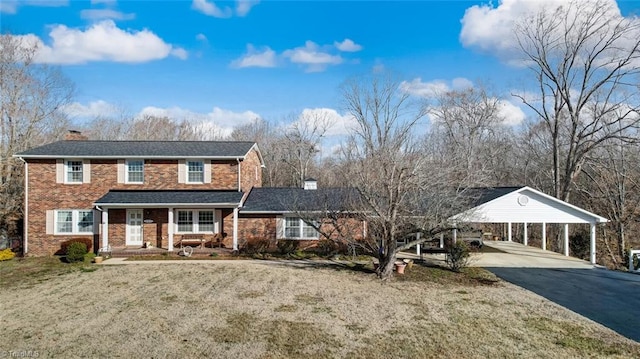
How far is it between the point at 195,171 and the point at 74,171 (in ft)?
21.2

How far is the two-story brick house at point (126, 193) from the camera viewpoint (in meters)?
22.8

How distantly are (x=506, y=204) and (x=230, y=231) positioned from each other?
48.3ft

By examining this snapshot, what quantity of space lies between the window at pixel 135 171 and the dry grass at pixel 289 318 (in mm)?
7279

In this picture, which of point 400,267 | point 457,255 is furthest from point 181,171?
point 457,255

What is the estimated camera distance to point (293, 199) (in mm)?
24078

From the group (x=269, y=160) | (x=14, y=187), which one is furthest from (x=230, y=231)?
(x=269, y=160)

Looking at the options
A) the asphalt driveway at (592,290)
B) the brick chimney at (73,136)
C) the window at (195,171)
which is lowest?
the asphalt driveway at (592,290)

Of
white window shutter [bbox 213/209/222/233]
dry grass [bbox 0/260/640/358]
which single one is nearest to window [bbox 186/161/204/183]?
white window shutter [bbox 213/209/222/233]

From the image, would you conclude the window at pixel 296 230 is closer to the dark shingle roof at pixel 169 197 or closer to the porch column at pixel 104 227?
the dark shingle roof at pixel 169 197

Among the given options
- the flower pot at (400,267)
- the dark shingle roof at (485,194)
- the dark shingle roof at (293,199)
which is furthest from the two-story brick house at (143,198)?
the dark shingle roof at (485,194)

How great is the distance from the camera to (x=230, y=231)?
23297 mm

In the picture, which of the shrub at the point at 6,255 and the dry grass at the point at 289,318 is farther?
the shrub at the point at 6,255

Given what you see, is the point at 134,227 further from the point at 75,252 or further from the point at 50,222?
the point at 50,222

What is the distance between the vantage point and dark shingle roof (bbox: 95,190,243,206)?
21703mm
